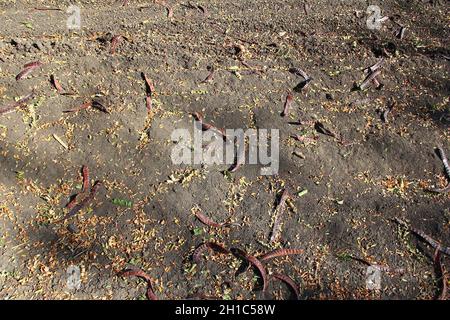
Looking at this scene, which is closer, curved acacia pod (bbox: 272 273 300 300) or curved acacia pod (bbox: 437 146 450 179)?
curved acacia pod (bbox: 272 273 300 300)

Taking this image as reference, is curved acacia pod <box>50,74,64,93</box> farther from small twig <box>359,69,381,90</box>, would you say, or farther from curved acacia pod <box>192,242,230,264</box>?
small twig <box>359,69,381,90</box>

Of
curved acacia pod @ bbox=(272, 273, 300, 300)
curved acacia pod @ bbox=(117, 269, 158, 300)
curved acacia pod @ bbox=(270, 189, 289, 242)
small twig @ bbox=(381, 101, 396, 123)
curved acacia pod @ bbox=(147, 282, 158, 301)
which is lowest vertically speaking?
curved acacia pod @ bbox=(147, 282, 158, 301)

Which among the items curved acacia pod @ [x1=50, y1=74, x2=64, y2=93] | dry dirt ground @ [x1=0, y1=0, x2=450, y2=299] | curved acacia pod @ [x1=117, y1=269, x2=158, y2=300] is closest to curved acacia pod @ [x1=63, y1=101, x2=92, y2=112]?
dry dirt ground @ [x1=0, y1=0, x2=450, y2=299]

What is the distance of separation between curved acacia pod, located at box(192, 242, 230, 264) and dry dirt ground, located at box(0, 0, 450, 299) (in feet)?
0.12

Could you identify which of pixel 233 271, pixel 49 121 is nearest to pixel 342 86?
pixel 233 271

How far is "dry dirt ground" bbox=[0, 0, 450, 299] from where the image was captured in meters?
2.74

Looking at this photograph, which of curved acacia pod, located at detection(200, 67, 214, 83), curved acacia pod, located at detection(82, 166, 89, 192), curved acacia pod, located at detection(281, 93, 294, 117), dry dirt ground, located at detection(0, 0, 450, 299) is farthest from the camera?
curved acacia pod, located at detection(200, 67, 214, 83)

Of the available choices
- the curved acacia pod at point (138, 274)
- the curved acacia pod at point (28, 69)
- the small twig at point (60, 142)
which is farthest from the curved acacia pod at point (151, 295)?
the curved acacia pod at point (28, 69)

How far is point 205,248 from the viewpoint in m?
2.82

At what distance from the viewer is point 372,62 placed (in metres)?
4.12

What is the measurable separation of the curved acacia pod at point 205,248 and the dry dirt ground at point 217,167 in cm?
4

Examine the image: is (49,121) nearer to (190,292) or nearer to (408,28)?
(190,292)

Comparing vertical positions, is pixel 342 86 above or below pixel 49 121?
above
